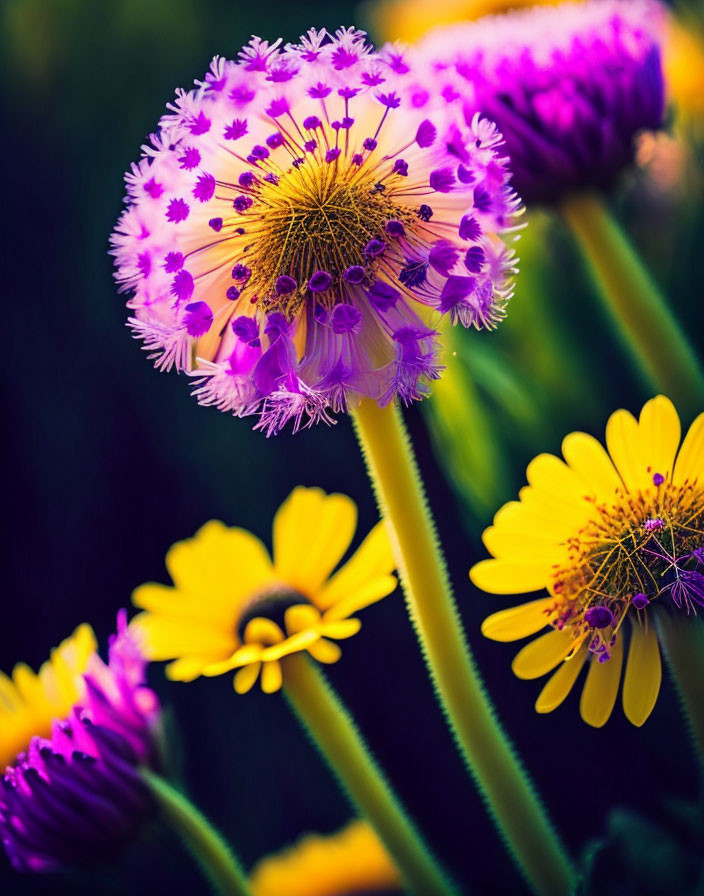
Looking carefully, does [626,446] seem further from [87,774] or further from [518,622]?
[87,774]

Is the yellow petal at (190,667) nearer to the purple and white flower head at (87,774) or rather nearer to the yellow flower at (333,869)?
the purple and white flower head at (87,774)

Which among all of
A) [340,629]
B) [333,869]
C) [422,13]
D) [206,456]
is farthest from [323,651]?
[422,13]

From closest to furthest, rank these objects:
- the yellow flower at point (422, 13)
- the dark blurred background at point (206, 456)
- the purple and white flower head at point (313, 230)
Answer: the purple and white flower head at point (313, 230) < the dark blurred background at point (206, 456) < the yellow flower at point (422, 13)

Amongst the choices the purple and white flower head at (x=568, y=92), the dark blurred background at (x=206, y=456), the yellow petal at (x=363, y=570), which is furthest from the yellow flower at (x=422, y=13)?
the yellow petal at (x=363, y=570)

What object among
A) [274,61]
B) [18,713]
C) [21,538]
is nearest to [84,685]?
[18,713]

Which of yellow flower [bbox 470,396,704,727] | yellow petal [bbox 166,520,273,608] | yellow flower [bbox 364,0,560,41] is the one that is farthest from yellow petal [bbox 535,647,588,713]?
yellow flower [bbox 364,0,560,41]

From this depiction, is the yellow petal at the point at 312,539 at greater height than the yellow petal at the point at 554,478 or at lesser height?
greater

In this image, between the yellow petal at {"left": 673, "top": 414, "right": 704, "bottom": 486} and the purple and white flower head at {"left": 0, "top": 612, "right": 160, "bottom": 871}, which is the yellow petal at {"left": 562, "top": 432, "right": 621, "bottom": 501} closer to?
the yellow petal at {"left": 673, "top": 414, "right": 704, "bottom": 486}

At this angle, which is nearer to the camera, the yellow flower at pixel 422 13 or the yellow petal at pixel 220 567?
the yellow petal at pixel 220 567
